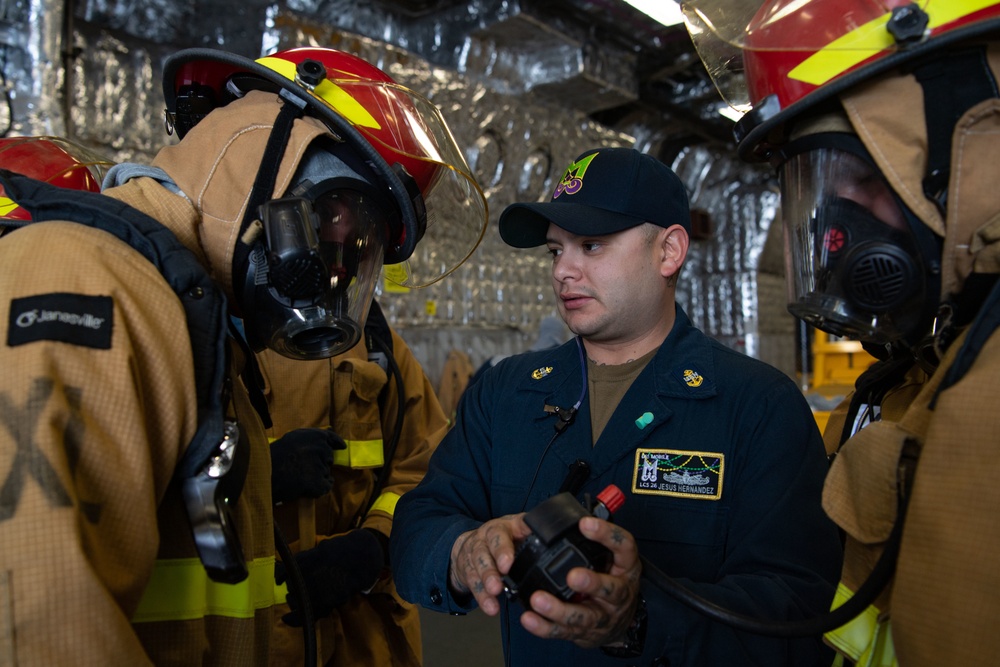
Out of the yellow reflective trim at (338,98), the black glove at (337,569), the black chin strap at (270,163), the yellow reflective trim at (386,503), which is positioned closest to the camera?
the black chin strap at (270,163)

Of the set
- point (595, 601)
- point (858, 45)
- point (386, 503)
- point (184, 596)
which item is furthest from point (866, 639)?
point (386, 503)

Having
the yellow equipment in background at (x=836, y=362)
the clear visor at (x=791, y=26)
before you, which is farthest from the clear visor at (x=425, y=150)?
the yellow equipment in background at (x=836, y=362)

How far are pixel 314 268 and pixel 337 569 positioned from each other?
3.41ft

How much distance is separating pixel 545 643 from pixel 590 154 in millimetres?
1132

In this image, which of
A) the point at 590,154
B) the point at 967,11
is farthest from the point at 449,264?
the point at 967,11

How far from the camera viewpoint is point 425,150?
5.12ft

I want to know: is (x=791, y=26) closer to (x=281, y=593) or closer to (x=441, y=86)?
(x=281, y=593)

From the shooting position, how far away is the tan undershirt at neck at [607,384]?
1737 millimetres

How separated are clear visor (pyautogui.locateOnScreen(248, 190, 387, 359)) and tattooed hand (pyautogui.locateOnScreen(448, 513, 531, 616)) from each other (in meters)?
0.45

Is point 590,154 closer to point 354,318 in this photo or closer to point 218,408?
point 354,318

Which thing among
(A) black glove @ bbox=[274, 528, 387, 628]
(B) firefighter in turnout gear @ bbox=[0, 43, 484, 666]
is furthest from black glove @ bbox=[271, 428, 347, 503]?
(B) firefighter in turnout gear @ bbox=[0, 43, 484, 666]

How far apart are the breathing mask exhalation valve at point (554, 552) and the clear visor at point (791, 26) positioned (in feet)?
2.70

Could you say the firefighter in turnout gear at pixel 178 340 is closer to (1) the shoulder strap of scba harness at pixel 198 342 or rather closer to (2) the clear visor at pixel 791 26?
(1) the shoulder strap of scba harness at pixel 198 342

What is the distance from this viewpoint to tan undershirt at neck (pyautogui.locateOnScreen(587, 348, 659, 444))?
174cm
